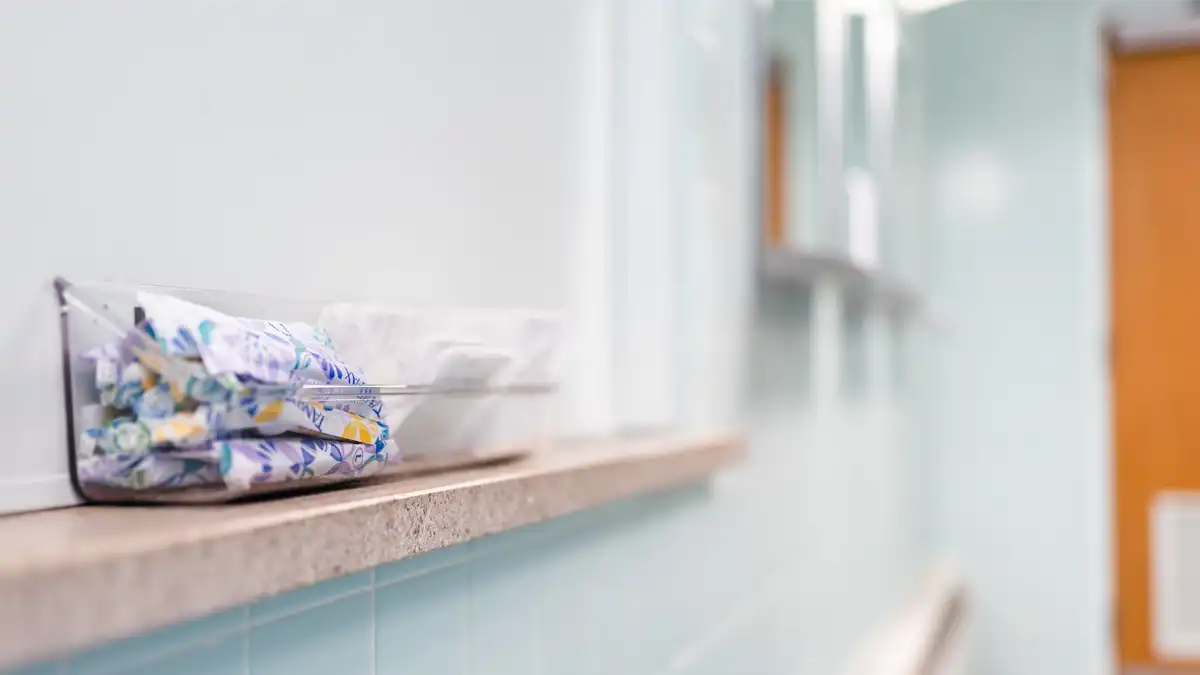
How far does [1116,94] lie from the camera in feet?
10.4

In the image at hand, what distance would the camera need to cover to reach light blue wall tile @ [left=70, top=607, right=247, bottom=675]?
40 centimetres

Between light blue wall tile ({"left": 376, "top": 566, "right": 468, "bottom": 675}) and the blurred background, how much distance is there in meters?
0.03

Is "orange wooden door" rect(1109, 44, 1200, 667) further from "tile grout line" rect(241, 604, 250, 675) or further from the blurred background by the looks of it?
"tile grout line" rect(241, 604, 250, 675)

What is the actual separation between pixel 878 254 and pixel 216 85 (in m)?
1.40

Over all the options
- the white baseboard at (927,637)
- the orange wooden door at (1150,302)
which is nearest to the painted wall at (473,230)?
the white baseboard at (927,637)

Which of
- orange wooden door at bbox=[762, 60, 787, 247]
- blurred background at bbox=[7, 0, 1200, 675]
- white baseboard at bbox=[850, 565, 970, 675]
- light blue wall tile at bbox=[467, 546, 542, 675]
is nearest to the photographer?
blurred background at bbox=[7, 0, 1200, 675]

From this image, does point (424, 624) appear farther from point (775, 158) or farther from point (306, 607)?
point (775, 158)

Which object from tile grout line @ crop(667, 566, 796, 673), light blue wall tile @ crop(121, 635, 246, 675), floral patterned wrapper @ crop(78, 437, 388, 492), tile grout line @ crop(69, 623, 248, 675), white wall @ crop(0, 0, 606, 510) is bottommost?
tile grout line @ crop(667, 566, 796, 673)

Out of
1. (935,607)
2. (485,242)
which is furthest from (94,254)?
(935,607)

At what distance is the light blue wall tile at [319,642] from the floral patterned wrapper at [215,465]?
0.08 metres

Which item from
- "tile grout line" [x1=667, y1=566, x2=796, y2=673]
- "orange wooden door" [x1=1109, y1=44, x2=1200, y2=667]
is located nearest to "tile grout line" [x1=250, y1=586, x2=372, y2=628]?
"tile grout line" [x1=667, y1=566, x2=796, y2=673]

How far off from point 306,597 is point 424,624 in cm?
12

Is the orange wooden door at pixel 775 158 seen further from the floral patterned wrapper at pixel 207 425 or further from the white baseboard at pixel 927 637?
the floral patterned wrapper at pixel 207 425

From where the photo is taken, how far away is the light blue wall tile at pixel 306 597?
19.8 inches
